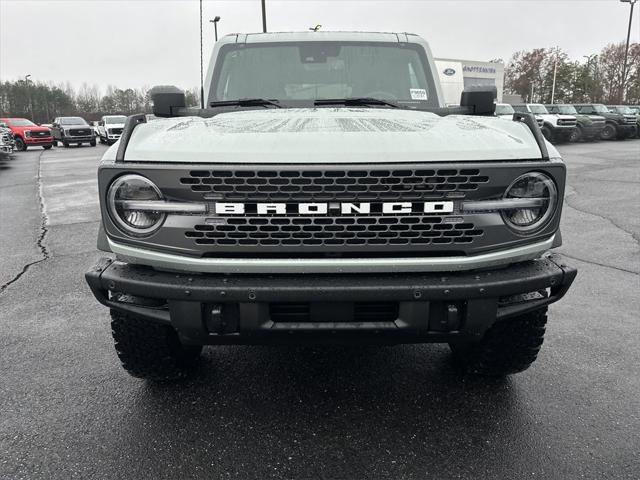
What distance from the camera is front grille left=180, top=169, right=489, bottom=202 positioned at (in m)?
2.07

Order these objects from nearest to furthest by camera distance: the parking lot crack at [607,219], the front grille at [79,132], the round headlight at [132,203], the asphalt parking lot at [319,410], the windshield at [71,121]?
the round headlight at [132,203] < the asphalt parking lot at [319,410] < the parking lot crack at [607,219] < the front grille at [79,132] < the windshield at [71,121]

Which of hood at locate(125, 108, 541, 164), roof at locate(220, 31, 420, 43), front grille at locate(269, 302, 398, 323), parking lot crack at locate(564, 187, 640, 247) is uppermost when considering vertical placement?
roof at locate(220, 31, 420, 43)

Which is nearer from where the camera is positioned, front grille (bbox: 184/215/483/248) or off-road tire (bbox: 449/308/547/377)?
front grille (bbox: 184/215/483/248)

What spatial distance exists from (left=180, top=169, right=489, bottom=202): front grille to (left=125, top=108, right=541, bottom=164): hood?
5 cm

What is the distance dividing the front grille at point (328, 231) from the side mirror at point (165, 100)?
1.56 meters

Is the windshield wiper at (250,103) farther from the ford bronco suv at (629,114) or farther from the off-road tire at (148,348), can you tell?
the ford bronco suv at (629,114)

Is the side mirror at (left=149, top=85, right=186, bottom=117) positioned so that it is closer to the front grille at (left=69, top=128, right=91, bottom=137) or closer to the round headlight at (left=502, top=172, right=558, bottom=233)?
the round headlight at (left=502, top=172, right=558, bottom=233)

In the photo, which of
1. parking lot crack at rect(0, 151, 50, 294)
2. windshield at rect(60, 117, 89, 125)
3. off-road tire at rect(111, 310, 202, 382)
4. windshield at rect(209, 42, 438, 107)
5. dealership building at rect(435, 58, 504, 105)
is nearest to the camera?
off-road tire at rect(111, 310, 202, 382)

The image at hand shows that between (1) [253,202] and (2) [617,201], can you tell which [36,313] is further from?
(2) [617,201]

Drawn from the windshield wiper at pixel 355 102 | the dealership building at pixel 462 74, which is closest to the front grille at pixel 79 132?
the dealership building at pixel 462 74

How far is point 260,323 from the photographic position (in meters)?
2.15

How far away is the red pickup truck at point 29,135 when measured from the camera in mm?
27281

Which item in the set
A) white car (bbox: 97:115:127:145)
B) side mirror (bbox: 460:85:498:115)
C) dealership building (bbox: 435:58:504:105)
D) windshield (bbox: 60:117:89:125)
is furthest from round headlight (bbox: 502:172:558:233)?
windshield (bbox: 60:117:89:125)

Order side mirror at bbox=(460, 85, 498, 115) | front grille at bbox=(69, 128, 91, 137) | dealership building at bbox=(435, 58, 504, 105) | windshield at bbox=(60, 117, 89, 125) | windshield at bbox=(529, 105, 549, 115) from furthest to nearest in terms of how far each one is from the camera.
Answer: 1. windshield at bbox=(60, 117, 89, 125)
2. front grille at bbox=(69, 128, 91, 137)
3. dealership building at bbox=(435, 58, 504, 105)
4. windshield at bbox=(529, 105, 549, 115)
5. side mirror at bbox=(460, 85, 498, 115)
